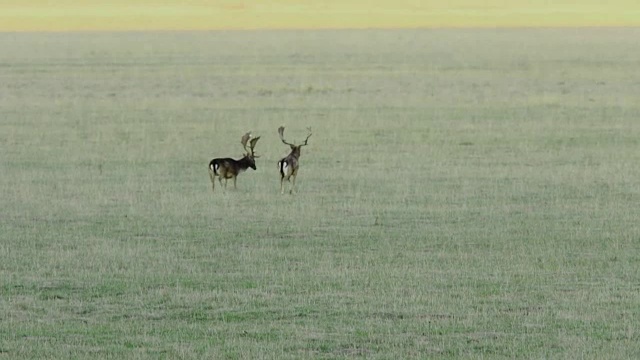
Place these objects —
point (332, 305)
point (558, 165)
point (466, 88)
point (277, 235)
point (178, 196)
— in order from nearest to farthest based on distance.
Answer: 1. point (332, 305)
2. point (277, 235)
3. point (178, 196)
4. point (558, 165)
5. point (466, 88)

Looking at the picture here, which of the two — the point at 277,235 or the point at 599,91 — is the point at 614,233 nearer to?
the point at 277,235

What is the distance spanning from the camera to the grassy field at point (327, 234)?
1016 cm

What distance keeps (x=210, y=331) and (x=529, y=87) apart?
1580 inches

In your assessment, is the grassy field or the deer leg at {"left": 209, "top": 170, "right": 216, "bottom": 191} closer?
the grassy field

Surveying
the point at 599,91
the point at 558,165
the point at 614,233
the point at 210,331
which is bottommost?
the point at 210,331

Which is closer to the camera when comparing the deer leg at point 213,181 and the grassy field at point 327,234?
the grassy field at point 327,234

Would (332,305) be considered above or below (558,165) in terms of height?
below

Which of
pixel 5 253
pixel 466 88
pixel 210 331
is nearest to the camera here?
pixel 210 331

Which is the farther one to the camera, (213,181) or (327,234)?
(213,181)

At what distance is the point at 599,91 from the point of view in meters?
45.5

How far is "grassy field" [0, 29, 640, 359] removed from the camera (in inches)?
400

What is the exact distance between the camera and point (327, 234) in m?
15.7

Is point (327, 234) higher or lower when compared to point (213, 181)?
lower

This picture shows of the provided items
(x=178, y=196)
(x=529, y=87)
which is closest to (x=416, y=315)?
(x=178, y=196)
